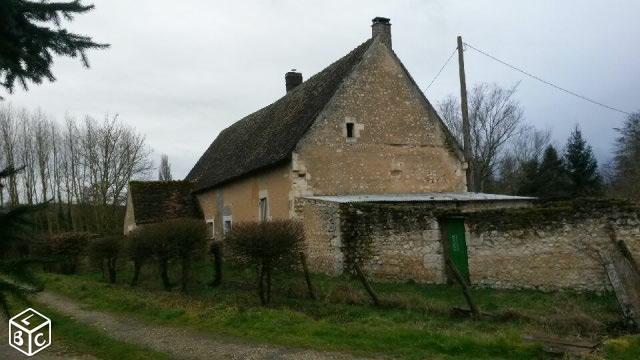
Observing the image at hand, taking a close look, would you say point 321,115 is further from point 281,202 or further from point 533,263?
point 533,263

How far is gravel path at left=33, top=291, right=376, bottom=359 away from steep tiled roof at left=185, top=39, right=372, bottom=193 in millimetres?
8807

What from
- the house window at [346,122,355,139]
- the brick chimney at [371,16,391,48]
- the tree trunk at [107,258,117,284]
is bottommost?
the tree trunk at [107,258,117,284]

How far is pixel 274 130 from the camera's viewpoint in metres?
22.7

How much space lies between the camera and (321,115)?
19266 mm

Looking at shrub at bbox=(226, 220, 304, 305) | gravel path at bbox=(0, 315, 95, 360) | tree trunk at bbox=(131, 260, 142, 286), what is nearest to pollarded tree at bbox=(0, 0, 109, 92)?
gravel path at bbox=(0, 315, 95, 360)

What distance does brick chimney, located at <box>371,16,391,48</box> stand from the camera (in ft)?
68.2

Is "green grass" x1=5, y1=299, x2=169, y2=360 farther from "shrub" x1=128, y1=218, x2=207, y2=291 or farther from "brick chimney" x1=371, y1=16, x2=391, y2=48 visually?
"brick chimney" x1=371, y1=16, x2=391, y2=48

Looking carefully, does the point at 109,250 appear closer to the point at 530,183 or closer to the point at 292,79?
the point at 292,79

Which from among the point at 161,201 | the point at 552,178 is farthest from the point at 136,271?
the point at 552,178

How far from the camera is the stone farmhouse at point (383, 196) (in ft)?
48.1

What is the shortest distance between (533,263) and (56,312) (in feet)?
40.1

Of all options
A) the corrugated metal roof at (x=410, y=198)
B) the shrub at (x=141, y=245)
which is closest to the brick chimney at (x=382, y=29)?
the corrugated metal roof at (x=410, y=198)

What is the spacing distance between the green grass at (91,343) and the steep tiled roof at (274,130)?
9178 mm

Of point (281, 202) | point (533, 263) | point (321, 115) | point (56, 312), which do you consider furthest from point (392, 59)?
point (56, 312)
